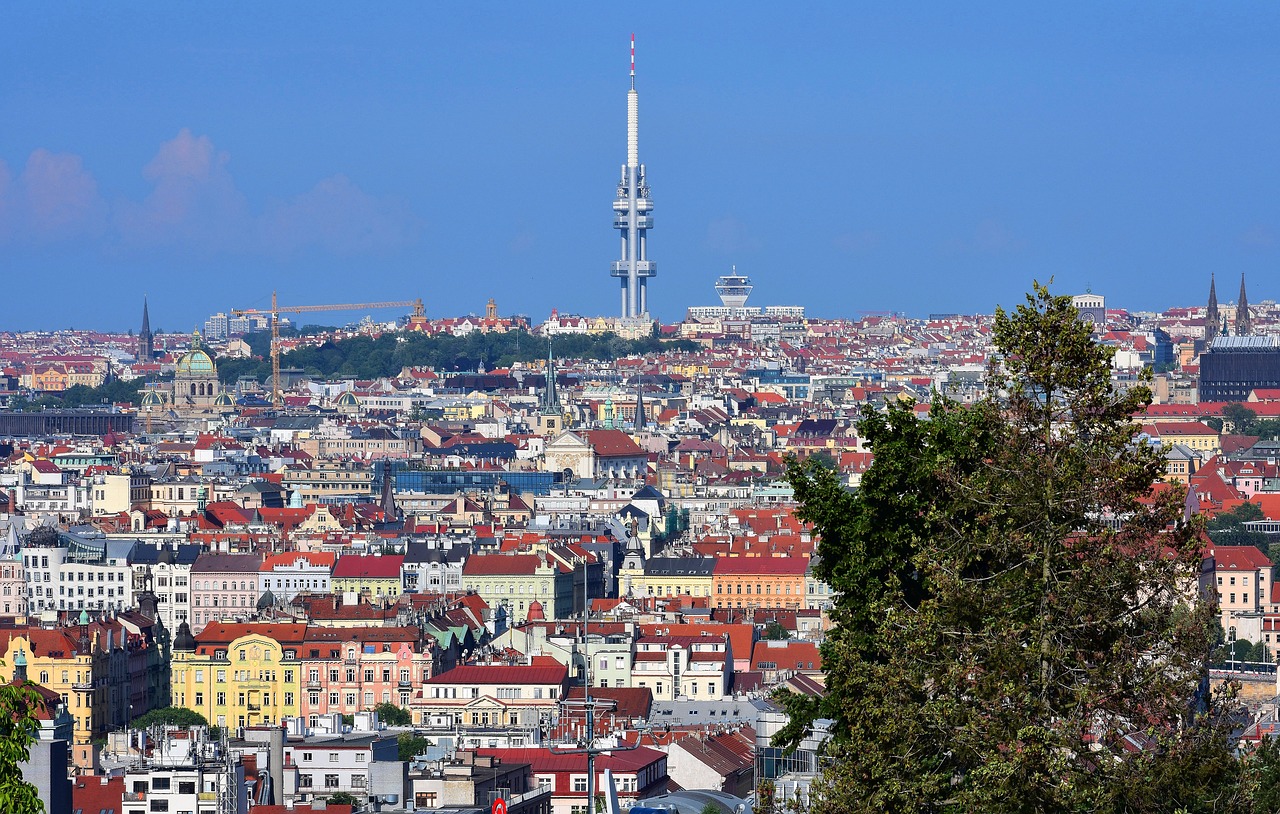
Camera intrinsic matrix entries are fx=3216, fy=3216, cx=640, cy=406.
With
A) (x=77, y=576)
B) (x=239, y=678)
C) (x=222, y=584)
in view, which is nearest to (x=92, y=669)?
(x=239, y=678)

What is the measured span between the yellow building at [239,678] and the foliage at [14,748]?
39.7 metres

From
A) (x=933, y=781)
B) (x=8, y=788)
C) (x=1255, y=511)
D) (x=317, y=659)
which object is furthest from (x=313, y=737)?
(x=1255, y=511)

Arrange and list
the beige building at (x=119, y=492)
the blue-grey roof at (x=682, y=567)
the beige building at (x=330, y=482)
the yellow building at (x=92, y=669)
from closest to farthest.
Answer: the yellow building at (x=92, y=669)
the blue-grey roof at (x=682, y=567)
the beige building at (x=119, y=492)
the beige building at (x=330, y=482)

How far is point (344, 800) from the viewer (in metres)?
35.3

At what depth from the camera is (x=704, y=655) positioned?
54.5m

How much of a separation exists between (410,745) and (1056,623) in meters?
27.7

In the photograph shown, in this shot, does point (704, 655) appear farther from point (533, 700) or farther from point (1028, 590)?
point (1028, 590)

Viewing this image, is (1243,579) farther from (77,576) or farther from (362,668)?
→ (77,576)

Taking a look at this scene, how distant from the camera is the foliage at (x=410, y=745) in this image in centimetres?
4144

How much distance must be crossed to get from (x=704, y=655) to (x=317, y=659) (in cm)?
654

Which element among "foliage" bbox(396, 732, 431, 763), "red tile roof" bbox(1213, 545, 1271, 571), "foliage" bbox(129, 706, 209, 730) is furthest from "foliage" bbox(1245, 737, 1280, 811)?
"red tile roof" bbox(1213, 545, 1271, 571)

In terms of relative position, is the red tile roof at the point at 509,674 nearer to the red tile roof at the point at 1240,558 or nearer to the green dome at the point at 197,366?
the red tile roof at the point at 1240,558

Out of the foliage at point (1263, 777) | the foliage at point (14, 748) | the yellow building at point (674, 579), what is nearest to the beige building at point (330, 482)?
the yellow building at point (674, 579)

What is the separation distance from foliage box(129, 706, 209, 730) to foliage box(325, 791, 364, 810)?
43.6 feet
